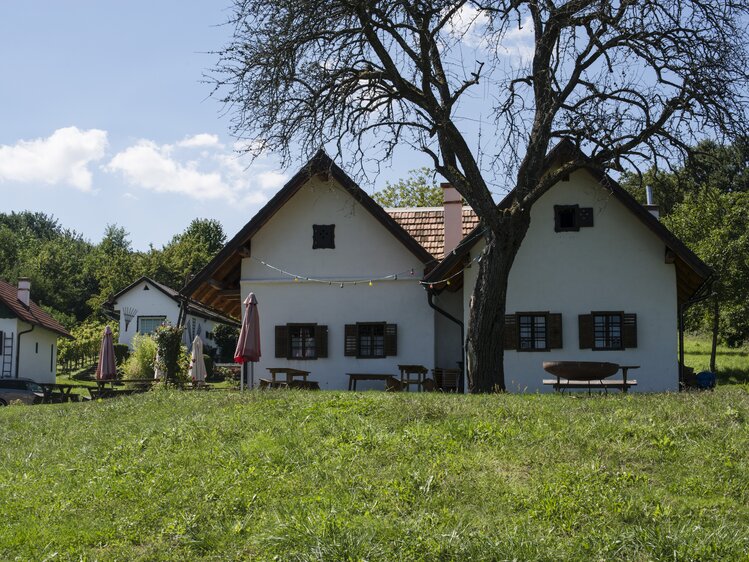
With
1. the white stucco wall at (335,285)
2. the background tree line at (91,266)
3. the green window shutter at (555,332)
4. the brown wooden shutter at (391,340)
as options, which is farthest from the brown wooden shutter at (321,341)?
the background tree line at (91,266)

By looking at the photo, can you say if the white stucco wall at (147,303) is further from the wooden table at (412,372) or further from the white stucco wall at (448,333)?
the wooden table at (412,372)

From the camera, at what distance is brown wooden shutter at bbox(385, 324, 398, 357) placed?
78.1 feet

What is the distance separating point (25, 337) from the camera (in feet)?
137

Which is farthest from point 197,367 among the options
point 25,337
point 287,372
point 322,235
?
point 25,337

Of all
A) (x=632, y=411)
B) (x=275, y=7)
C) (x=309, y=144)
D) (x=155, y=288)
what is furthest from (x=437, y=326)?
(x=155, y=288)

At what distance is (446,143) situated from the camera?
1695 centimetres

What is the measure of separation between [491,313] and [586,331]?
6.38 metres

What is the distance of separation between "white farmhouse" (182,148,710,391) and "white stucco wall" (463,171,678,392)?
1.0 inches

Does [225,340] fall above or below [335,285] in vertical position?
below

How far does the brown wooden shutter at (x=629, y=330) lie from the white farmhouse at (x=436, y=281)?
0.03 metres

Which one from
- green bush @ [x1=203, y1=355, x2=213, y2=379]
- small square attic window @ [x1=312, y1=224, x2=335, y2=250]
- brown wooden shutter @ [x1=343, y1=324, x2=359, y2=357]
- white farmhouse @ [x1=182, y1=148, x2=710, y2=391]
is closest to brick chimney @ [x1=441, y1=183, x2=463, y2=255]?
white farmhouse @ [x1=182, y1=148, x2=710, y2=391]

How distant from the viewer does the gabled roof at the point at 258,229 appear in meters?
23.6

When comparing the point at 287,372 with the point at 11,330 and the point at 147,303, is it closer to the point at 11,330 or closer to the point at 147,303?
the point at 11,330

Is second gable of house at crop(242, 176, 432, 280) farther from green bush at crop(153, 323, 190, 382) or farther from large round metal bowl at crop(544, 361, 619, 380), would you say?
large round metal bowl at crop(544, 361, 619, 380)
